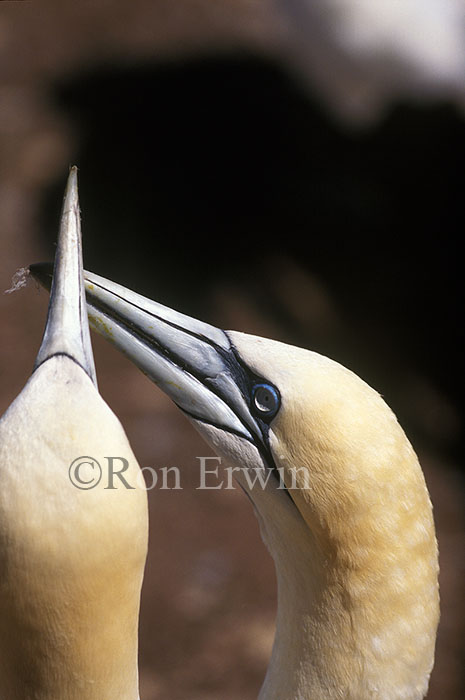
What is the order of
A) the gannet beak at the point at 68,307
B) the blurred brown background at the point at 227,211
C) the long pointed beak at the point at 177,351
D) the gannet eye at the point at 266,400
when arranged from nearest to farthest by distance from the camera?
the gannet beak at the point at 68,307 < the gannet eye at the point at 266,400 < the long pointed beak at the point at 177,351 < the blurred brown background at the point at 227,211

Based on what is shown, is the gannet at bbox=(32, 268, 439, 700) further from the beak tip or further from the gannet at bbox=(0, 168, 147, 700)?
the gannet at bbox=(0, 168, 147, 700)

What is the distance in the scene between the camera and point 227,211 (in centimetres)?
351

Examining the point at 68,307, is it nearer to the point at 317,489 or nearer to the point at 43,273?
the point at 43,273

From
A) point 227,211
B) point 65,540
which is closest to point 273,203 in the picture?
point 227,211

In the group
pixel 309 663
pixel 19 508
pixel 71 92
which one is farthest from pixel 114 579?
pixel 71 92

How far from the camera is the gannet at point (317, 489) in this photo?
1.39 meters

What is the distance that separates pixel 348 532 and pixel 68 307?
577 mm

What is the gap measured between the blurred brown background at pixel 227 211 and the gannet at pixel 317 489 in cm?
140

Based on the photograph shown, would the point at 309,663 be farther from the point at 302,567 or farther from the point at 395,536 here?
the point at 395,536

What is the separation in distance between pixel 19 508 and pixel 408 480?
62 cm

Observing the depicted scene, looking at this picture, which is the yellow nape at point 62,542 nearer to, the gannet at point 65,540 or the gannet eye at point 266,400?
the gannet at point 65,540

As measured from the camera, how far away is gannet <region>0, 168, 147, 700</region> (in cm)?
115

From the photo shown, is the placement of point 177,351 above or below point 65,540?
above

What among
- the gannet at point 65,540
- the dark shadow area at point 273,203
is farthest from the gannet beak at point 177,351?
the dark shadow area at point 273,203
